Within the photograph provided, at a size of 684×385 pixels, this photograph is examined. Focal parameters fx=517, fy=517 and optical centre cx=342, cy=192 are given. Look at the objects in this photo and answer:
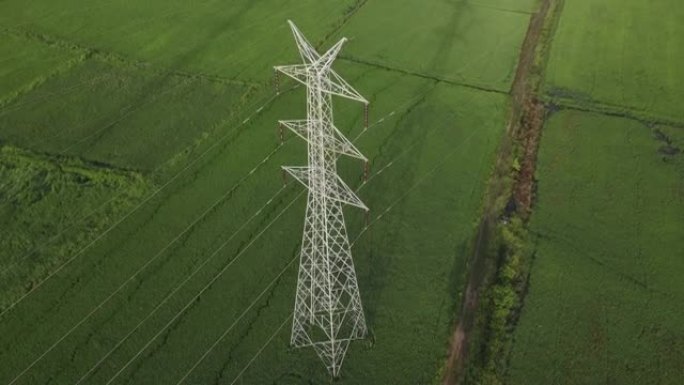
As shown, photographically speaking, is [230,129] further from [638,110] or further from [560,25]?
[560,25]

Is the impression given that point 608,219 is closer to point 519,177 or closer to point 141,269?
point 519,177

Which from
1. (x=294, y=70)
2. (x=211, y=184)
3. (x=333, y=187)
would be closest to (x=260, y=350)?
(x=333, y=187)

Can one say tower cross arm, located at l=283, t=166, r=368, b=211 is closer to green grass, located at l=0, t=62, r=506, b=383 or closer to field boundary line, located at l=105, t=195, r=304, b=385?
field boundary line, located at l=105, t=195, r=304, b=385

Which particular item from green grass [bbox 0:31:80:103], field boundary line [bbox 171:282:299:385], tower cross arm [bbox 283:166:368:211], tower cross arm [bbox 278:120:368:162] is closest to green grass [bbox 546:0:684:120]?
tower cross arm [bbox 283:166:368:211]

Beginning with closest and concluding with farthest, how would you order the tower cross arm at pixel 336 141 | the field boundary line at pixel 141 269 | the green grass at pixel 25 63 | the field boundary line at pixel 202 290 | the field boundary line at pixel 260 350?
the tower cross arm at pixel 336 141, the field boundary line at pixel 260 350, the field boundary line at pixel 202 290, the field boundary line at pixel 141 269, the green grass at pixel 25 63

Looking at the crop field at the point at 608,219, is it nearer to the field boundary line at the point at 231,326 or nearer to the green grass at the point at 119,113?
the field boundary line at the point at 231,326

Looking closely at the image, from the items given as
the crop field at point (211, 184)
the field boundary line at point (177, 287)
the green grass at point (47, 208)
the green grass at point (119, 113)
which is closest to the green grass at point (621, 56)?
the crop field at point (211, 184)
